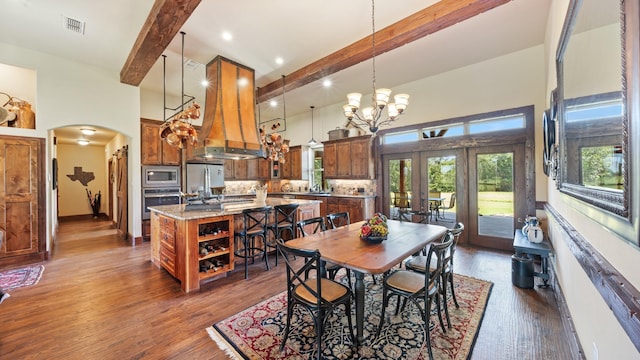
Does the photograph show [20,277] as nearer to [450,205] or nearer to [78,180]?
[450,205]

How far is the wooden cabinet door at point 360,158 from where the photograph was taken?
620cm

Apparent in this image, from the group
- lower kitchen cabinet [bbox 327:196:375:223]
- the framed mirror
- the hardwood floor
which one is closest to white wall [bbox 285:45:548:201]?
lower kitchen cabinet [bbox 327:196:375:223]

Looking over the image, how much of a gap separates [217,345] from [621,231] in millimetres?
2612

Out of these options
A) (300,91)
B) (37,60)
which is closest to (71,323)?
(37,60)

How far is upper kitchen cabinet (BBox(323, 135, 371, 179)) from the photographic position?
20.4 ft

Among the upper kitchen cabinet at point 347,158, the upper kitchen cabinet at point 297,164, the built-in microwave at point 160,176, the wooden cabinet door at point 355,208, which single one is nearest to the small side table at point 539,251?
the wooden cabinet door at point 355,208

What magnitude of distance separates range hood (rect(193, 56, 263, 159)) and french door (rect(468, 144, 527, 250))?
411cm

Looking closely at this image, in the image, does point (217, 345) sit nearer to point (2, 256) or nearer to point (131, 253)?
point (131, 253)

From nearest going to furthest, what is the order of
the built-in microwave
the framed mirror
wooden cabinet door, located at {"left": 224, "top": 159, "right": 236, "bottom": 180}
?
the framed mirror, the built-in microwave, wooden cabinet door, located at {"left": 224, "top": 159, "right": 236, "bottom": 180}

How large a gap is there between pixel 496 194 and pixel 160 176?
7.06 m

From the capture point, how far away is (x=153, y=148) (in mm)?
5773

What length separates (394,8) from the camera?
3107 millimetres

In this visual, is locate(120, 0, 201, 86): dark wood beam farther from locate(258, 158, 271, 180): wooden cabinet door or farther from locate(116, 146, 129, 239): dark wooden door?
locate(258, 158, 271, 180): wooden cabinet door

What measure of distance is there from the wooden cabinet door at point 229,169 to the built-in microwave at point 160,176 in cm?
150
